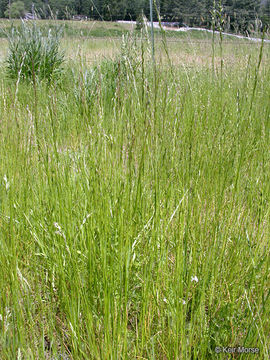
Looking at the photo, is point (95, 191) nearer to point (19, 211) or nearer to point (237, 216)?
point (19, 211)

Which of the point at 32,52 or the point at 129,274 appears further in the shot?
the point at 32,52

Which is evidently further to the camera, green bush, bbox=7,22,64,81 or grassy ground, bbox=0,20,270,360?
green bush, bbox=7,22,64,81

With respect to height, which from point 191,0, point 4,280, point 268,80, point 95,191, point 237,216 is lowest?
point 4,280

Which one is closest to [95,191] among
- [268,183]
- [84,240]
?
[84,240]

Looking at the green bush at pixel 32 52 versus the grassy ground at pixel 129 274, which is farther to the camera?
the green bush at pixel 32 52

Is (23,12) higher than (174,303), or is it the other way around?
(23,12)

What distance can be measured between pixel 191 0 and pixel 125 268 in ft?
9.22

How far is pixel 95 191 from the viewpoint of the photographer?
1.05 m

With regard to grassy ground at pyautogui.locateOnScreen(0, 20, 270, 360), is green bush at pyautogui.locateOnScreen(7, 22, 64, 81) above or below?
above

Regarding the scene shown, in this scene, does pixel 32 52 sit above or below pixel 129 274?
above

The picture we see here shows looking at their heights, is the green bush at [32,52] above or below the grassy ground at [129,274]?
above

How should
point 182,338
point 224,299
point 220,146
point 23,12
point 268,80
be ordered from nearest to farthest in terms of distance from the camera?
point 182,338 → point 224,299 → point 220,146 → point 268,80 → point 23,12

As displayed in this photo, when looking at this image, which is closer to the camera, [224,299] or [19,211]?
[224,299]

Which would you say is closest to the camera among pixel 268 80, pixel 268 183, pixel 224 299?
pixel 224 299
